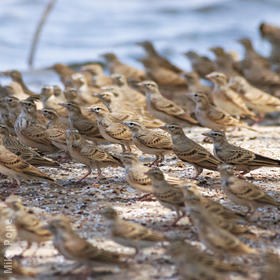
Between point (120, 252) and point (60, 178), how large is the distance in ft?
9.19

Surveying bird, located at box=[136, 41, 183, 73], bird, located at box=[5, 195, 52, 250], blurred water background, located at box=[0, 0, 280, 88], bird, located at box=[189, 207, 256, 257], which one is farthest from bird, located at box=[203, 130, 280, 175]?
blurred water background, located at box=[0, 0, 280, 88]

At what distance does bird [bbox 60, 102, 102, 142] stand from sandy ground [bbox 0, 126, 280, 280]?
2.23 feet

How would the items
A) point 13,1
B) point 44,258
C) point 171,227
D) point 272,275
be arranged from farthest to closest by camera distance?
1. point 13,1
2. point 171,227
3. point 44,258
4. point 272,275

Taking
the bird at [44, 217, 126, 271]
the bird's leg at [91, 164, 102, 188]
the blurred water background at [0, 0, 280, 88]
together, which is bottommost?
the blurred water background at [0, 0, 280, 88]

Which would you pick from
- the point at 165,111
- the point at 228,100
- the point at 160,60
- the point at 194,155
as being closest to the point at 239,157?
the point at 194,155

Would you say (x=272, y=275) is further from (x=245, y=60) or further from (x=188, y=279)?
(x=245, y=60)

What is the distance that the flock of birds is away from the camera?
17.9 ft

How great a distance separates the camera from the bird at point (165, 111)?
35.9 ft

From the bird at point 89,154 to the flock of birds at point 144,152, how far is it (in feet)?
0.05

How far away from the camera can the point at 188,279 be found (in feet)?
16.4

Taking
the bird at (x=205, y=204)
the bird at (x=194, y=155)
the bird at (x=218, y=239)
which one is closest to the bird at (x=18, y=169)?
the bird at (x=194, y=155)

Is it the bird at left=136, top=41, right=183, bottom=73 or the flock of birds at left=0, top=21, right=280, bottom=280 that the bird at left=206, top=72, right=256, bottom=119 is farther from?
the bird at left=136, top=41, right=183, bottom=73

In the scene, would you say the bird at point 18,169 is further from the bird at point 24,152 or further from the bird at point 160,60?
the bird at point 160,60

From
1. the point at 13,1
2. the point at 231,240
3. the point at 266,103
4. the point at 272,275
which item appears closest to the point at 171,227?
the point at 231,240
